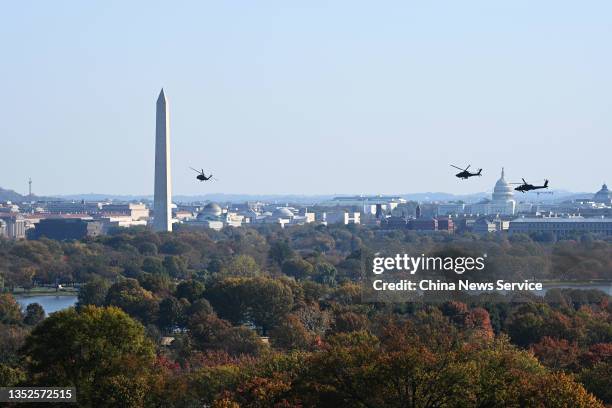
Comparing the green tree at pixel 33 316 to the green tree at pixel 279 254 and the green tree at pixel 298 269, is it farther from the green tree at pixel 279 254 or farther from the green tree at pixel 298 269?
the green tree at pixel 279 254

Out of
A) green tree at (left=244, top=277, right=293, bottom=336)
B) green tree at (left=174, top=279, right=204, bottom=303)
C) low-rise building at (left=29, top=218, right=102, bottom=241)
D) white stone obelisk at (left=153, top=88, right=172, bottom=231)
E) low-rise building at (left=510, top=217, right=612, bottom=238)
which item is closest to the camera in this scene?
green tree at (left=244, top=277, right=293, bottom=336)

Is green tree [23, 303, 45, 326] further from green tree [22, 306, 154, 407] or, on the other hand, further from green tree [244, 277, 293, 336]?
green tree [22, 306, 154, 407]

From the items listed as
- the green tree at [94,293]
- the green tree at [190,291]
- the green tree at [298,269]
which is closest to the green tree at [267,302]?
the green tree at [190,291]

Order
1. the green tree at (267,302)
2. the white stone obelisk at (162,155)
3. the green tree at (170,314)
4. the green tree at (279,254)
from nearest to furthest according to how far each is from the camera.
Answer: the green tree at (170,314) → the green tree at (267,302) → the green tree at (279,254) → the white stone obelisk at (162,155)

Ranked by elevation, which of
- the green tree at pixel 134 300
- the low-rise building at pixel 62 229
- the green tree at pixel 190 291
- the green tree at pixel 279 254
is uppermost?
the green tree at pixel 190 291

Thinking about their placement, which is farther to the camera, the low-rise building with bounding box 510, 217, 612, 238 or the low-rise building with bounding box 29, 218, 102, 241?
the low-rise building with bounding box 29, 218, 102, 241

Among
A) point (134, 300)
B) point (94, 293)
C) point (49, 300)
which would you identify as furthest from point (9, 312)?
point (49, 300)

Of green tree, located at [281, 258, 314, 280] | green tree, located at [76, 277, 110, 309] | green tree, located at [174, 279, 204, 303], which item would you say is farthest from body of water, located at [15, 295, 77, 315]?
green tree, located at [281, 258, 314, 280]

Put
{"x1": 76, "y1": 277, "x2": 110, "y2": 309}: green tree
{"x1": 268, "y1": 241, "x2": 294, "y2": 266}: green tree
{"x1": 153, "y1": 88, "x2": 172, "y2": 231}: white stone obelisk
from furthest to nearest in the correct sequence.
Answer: {"x1": 153, "y1": 88, "x2": 172, "y2": 231}: white stone obelisk, {"x1": 268, "y1": 241, "x2": 294, "y2": 266}: green tree, {"x1": 76, "y1": 277, "x2": 110, "y2": 309}: green tree

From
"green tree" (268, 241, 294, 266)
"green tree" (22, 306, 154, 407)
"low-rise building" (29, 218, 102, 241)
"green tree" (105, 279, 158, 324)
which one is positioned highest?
"green tree" (22, 306, 154, 407)

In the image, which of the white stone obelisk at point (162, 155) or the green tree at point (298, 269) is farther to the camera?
the white stone obelisk at point (162, 155)
